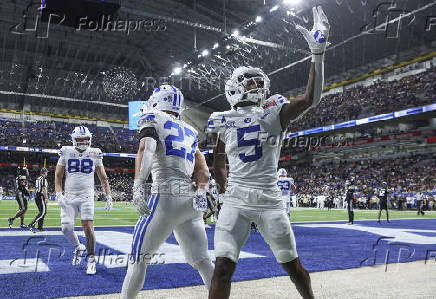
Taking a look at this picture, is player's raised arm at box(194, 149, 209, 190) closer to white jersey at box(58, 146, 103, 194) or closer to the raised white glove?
white jersey at box(58, 146, 103, 194)

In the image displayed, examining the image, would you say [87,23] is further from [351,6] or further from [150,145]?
[351,6]

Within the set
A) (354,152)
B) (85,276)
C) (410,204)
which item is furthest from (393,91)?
(85,276)

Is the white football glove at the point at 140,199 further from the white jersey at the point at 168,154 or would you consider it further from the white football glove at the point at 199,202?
the white football glove at the point at 199,202

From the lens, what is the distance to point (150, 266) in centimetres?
564

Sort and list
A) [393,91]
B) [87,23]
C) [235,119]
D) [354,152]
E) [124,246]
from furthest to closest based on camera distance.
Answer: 1. [354,152]
2. [393,91]
3. [87,23]
4. [124,246]
5. [235,119]

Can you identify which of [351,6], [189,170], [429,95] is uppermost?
[351,6]

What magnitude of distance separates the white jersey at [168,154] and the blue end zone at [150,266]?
1.81 m

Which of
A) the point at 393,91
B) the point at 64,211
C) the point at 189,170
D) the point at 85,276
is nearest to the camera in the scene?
the point at 189,170

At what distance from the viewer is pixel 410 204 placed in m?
26.3

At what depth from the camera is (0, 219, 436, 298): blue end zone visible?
14.9ft

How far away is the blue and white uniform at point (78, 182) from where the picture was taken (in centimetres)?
562

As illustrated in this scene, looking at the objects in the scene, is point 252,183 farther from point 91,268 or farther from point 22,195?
point 22,195

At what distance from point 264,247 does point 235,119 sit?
18.1 feet

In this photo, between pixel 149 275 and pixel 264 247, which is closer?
pixel 149 275
